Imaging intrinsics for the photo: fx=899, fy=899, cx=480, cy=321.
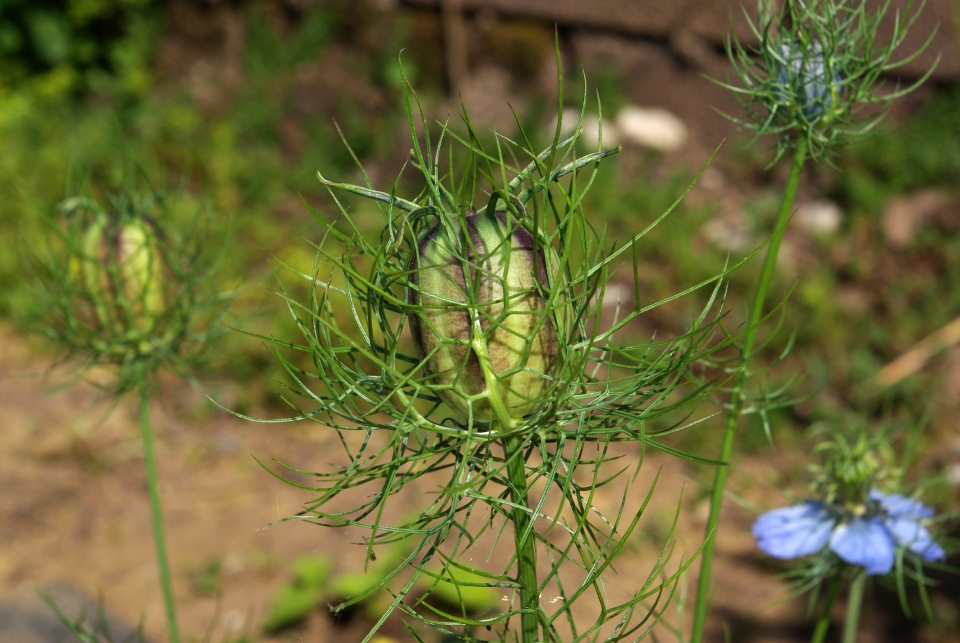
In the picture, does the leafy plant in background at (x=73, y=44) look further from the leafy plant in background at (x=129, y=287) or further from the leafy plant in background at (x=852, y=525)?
the leafy plant in background at (x=852, y=525)

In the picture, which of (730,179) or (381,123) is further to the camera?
(381,123)

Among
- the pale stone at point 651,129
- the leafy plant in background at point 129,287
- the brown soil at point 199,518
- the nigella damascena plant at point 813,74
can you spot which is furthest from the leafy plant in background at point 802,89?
the pale stone at point 651,129

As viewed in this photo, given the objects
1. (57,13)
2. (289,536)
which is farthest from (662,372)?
(57,13)

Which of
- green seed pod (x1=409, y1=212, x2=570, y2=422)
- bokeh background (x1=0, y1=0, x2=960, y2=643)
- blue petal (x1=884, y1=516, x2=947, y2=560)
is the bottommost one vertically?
green seed pod (x1=409, y1=212, x2=570, y2=422)

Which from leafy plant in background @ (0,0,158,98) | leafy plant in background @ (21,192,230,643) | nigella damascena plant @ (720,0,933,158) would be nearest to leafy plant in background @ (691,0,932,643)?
nigella damascena plant @ (720,0,933,158)

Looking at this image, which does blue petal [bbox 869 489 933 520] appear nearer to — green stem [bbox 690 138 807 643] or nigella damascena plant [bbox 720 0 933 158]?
green stem [bbox 690 138 807 643]

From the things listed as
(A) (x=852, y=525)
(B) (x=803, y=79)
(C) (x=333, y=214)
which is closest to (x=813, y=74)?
(B) (x=803, y=79)

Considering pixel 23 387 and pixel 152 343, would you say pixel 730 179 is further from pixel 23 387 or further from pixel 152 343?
pixel 152 343

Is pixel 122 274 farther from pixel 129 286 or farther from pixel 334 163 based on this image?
pixel 334 163
